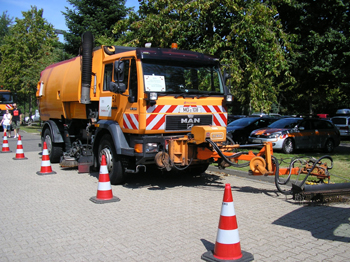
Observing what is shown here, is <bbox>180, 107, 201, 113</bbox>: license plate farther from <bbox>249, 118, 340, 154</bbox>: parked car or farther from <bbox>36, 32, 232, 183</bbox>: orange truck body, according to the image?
<bbox>249, 118, 340, 154</bbox>: parked car

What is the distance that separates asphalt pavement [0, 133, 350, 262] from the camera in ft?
15.2

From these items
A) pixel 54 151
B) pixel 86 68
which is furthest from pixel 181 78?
pixel 54 151

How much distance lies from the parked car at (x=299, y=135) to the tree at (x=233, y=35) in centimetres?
179

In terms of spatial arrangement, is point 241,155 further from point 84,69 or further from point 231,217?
point 84,69

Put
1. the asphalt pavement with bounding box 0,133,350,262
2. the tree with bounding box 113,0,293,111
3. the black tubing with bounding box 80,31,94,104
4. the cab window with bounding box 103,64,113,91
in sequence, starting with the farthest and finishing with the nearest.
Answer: the tree with bounding box 113,0,293,111 < the black tubing with bounding box 80,31,94,104 < the cab window with bounding box 103,64,113,91 < the asphalt pavement with bounding box 0,133,350,262

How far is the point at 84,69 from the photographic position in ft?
31.6

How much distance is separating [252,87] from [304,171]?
21.4ft

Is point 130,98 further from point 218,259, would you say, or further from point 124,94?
point 218,259

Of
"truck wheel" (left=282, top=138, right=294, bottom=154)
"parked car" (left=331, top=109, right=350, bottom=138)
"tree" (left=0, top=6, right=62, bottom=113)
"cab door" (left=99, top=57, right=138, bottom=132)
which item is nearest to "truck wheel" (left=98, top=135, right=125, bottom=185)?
"cab door" (left=99, top=57, right=138, bottom=132)

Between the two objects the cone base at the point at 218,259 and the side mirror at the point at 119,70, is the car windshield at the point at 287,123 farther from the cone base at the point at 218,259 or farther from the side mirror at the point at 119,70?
the cone base at the point at 218,259

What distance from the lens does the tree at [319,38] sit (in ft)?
47.4

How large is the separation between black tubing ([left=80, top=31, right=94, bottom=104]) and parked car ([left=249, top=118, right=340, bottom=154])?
8.31 m

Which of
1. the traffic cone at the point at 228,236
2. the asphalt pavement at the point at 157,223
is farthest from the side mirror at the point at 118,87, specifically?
the traffic cone at the point at 228,236

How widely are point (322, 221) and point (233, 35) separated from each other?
9.55 m
